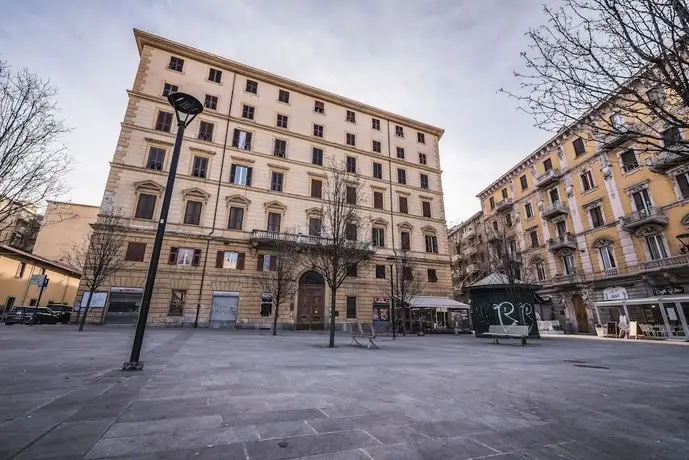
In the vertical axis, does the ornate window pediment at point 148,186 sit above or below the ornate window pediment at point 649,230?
above

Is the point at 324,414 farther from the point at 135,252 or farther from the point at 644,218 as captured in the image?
the point at 644,218

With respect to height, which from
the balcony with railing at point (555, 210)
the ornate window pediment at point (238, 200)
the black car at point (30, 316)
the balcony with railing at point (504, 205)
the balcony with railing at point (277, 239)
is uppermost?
the balcony with railing at point (504, 205)

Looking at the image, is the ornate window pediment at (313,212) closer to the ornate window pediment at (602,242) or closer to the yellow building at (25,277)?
the yellow building at (25,277)

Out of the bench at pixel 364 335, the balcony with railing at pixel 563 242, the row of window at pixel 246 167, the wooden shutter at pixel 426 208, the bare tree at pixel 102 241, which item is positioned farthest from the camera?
the wooden shutter at pixel 426 208

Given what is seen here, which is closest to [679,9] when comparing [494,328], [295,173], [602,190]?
[494,328]

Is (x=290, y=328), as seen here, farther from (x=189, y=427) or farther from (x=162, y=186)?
(x=189, y=427)

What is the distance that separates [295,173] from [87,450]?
28.4m

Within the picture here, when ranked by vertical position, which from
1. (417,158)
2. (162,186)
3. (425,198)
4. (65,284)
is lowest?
(65,284)

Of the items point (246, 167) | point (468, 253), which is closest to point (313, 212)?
point (246, 167)

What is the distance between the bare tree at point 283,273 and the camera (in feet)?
71.3

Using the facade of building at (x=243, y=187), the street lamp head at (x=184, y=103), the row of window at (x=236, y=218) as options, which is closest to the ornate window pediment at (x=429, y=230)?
the facade of building at (x=243, y=187)

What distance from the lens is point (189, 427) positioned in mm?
2902

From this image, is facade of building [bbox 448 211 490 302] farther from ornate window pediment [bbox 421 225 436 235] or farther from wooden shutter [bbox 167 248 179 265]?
wooden shutter [bbox 167 248 179 265]

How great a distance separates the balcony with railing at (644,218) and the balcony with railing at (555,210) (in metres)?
5.65
